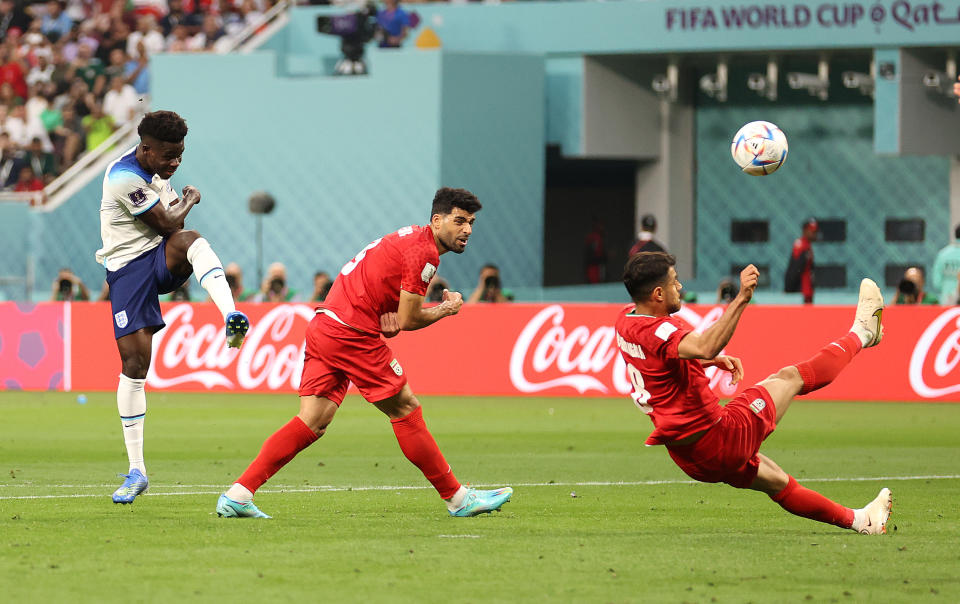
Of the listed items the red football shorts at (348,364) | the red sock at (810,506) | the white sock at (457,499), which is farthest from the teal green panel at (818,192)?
the red football shorts at (348,364)

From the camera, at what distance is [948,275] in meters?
21.8

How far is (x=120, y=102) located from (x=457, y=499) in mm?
22203

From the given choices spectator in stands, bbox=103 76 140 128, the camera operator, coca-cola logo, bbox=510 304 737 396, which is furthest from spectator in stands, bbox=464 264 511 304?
spectator in stands, bbox=103 76 140 128

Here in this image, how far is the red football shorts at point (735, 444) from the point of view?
833 centimetres

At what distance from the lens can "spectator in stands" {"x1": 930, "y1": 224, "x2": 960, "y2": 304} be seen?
2152cm

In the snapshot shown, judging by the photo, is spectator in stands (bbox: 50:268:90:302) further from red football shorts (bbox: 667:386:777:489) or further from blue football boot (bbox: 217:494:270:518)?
red football shorts (bbox: 667:386:777:489)

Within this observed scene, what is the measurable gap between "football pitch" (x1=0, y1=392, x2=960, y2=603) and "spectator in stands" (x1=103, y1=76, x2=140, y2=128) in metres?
14.7

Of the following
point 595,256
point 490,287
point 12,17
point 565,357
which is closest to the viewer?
point 565,357

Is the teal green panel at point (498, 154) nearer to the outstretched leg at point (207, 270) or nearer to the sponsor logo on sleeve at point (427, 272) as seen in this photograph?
the outstretched leg at point (207, 270)

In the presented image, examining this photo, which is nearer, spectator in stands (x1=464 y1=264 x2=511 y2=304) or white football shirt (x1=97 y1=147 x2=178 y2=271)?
white football shirt (x1=97 y1=147 x2=178 y2=271)

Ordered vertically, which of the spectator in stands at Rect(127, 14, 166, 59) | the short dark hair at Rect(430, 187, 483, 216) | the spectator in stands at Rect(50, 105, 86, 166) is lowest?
the spectator in stands at Rect(50, 105, 86, 166)

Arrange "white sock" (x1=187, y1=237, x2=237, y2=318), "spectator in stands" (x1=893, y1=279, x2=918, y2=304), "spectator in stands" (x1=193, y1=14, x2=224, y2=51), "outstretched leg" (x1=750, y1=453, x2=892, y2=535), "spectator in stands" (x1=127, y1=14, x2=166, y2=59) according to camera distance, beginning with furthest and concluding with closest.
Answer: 1. "spectator in stands" (x1=127, y1=14, x2=166, y2=59)
2. "spectator in stands" (x1=193, y1=14, x2=224, y2=51)
3. "spectator in stands" (x1=893, y1=279, x2=918, y2=304)
4. "white sock" (x1=187, y1=237, x2=237, y2=318)
5. "outstretched leg" (x1=750, y1=453, x2=892, y2=535)

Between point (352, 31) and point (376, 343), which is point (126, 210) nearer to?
point (376, 343)

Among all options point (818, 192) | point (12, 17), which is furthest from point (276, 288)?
point (12, 17)
